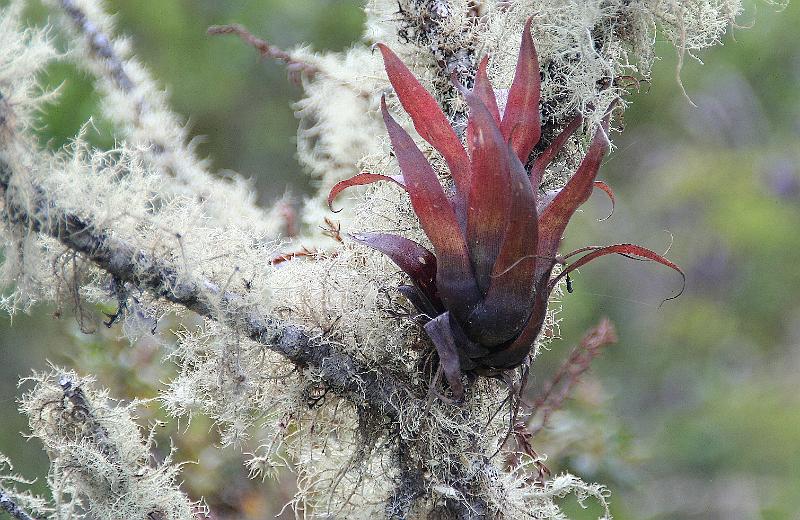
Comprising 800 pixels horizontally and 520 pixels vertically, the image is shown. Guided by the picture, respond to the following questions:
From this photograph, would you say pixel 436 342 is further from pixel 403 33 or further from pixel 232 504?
pixel 232 504

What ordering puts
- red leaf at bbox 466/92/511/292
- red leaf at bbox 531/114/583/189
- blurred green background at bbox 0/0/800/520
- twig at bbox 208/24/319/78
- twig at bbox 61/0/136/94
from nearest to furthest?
red leaf at bbox 466/92/511/292, red leaf at bbox 531/114/583/189, twig at bbox 61/0/136/94, twig at bbox 208/24/319/78, blurred green background at bbox 0/0/800/520

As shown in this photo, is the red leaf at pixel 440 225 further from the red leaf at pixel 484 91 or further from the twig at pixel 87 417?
the twig at pixel 87 417

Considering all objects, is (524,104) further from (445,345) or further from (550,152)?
(445,345)

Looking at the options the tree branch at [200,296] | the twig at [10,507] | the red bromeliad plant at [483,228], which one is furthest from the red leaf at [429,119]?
the twig at [10,507]

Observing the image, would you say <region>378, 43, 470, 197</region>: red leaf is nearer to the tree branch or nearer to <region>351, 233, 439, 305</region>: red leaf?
<region>351, 233, 439, 305</region>: red leaf

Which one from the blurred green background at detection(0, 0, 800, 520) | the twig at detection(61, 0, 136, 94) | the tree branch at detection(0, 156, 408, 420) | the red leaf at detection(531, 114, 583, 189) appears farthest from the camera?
the blurred green background at detection(0, 0, 800, 520)

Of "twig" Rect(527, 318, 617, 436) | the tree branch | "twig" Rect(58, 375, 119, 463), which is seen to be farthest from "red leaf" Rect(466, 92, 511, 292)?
"twig" Rect(527, 318, 617, 436)
